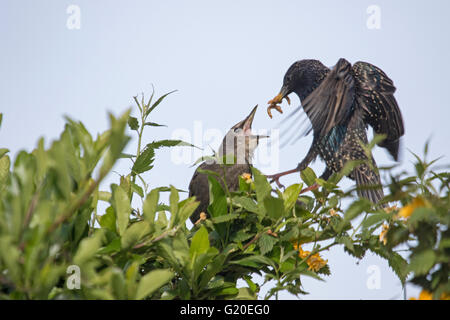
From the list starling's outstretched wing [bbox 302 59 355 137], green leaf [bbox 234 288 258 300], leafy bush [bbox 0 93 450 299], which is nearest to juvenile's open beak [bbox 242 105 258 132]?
starling's outstretched wing [bbox 302 59 355 137]

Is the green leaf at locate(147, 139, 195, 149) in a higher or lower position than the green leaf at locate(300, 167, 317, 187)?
higher

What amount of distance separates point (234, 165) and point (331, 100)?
66 cm

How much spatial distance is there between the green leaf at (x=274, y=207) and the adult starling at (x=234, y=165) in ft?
2.96

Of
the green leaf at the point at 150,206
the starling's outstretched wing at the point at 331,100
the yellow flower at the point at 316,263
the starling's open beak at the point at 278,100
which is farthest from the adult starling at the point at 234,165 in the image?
the green leaf at the point at 150,206

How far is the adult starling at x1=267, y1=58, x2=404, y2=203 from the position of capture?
2.63m

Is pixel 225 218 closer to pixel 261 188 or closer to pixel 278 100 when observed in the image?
pixel 261 188

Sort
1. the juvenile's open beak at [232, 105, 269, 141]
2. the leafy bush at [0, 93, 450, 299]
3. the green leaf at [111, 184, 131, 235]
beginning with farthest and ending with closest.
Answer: the juvenile's open beak at [232, 105, 269, 141] < the green leaf at [111, 184, 131, 235] < the leafy bush at [0, 93, 450, 299]

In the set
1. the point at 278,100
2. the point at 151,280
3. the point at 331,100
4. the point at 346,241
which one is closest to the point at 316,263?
the point at 346,241

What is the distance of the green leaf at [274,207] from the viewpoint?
1.31m

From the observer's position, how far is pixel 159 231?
3.89 ft

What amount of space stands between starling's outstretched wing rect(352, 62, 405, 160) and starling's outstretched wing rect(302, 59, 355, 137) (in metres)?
0.18

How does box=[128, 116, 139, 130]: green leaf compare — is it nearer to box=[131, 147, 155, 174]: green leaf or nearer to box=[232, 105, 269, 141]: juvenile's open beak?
box=[131, 147, 155, 174]: green leaf

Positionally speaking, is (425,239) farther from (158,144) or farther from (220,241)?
(158,144)
